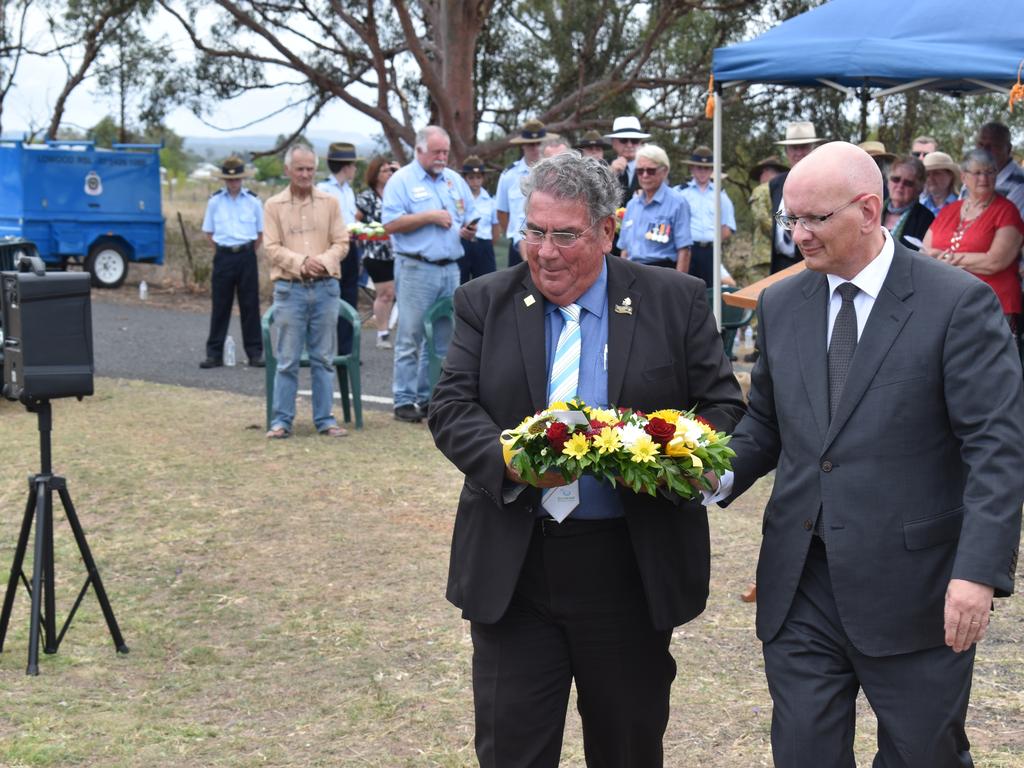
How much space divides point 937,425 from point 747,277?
11663 millimetres

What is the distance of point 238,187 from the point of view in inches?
549

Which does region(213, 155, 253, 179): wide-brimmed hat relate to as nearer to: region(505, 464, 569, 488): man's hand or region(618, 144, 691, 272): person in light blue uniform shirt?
region(618, 144, 691, 272): person in light blue uniform shirt

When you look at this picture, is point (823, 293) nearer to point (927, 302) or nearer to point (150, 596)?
point (927, 302)

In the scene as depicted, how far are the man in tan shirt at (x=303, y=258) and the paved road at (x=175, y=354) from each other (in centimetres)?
168

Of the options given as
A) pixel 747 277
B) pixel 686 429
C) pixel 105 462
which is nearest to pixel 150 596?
pixel 105 462

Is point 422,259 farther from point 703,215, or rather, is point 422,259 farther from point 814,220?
point 814,220

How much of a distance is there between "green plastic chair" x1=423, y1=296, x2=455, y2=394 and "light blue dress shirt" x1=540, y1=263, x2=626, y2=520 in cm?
663

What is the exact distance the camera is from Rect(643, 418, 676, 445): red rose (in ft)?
10.2

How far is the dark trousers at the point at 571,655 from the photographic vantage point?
3.32 m

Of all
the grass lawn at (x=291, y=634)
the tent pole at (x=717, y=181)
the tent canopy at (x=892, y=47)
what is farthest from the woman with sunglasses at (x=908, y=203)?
the grass lawn at (x=291, y=634)

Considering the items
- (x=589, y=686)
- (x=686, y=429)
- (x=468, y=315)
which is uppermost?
(x=468, y=315)

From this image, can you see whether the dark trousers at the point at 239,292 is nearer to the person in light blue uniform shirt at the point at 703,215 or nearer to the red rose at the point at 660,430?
the person in light blue uniform shirt at the point at 703,215

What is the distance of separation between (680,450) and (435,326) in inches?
285

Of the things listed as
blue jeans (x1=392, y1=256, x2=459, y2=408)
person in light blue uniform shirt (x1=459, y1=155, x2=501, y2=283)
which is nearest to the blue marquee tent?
blue jeans (x1=392, y1=256, x2=459, y2=408)
